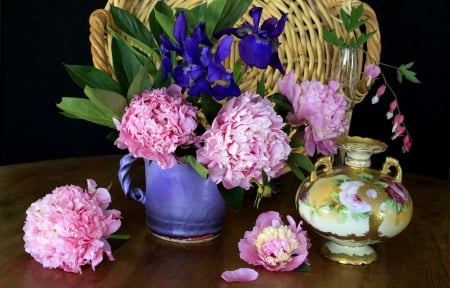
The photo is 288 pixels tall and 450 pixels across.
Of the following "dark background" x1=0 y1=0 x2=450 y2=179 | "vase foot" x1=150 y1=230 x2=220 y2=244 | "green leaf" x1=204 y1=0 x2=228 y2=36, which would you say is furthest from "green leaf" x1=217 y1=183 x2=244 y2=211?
"dark background" x1=0 y1=0 x2=450 y2=179

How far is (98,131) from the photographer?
222 cm

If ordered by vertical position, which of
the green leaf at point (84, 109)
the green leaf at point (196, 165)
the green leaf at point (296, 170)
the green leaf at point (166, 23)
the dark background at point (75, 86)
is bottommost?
the dark background at point (75, 86)

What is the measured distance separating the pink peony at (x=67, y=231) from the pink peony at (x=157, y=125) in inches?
4.2

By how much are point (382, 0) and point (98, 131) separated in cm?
103

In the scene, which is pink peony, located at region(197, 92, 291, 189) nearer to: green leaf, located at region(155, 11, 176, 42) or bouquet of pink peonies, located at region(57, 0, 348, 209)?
bouquet of pink peonies, located at region(57, 0, 348, 209)

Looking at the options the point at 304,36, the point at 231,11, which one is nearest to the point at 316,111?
the point at 231,11

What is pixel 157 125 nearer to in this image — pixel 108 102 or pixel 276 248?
pixel 108 102

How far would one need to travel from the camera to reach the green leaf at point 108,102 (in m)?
0.81

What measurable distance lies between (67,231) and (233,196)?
8.6 inches

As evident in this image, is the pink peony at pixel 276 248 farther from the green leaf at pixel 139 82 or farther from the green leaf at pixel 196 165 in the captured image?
the green leaf at pixel 139 82

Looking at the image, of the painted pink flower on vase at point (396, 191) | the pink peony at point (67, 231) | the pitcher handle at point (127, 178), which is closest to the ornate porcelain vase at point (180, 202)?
the pitcher handle at point (127, 178)

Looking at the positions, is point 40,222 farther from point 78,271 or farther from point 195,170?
point 195,170

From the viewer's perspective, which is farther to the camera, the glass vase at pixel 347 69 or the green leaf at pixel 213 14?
the glass vase at pixel 347 69

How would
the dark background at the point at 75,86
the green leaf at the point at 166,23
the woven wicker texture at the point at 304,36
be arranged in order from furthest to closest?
the dark background at the point at 75,86 < the woven wicker texture at the point at 304,36 < the green leaf at the point at 166,23
